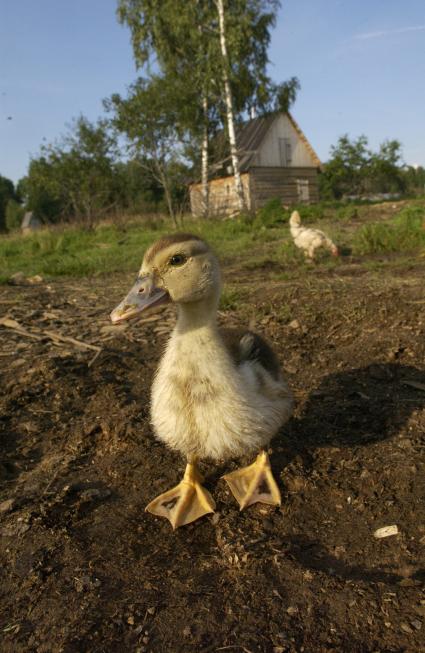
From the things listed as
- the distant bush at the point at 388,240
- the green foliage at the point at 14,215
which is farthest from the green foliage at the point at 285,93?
the green foliage at the point at 14,215

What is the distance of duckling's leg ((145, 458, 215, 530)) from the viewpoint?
8.54ft

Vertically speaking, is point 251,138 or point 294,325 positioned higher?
point 251,138

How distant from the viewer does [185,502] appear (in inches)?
105

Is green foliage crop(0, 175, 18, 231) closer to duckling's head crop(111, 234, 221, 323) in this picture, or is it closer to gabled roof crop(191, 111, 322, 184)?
gabled roof crop(191, 111, 322, 184)

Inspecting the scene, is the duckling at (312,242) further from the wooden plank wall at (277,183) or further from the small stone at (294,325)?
the wooden plank wall at (277,183)

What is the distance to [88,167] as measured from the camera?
1122 inches

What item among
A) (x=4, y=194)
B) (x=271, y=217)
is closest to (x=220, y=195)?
(x=271, y=217)

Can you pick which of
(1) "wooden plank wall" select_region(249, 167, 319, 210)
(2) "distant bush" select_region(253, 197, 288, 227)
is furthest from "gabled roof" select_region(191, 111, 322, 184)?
(2) "distant bush" select_region(253, 197, 288, 227)

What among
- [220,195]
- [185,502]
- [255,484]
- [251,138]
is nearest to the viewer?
[185,502]

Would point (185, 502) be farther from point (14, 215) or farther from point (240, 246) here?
point (14, 215)

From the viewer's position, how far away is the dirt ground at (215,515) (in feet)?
6.32

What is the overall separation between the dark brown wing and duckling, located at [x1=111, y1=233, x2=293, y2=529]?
0.47 ft

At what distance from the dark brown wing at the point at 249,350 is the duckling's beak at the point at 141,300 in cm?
54

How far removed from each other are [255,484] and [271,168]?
30774mm
